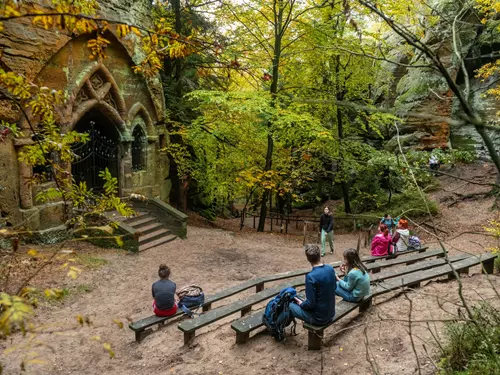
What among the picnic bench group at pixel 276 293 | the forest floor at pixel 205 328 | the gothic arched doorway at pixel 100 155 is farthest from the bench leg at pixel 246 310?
the gothic arched doorway at pixel 100 155

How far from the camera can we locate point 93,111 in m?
12.9

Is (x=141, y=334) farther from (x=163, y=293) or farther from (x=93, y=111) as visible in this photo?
(x=93, y=111)

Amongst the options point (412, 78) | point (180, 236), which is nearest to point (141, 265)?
point (180, 236)

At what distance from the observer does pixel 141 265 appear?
10.0 metres

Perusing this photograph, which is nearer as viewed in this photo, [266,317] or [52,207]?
[266,317]

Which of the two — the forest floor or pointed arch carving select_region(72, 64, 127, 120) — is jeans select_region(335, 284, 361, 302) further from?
pointed arch carving select_region(72, 64, 127, 120)

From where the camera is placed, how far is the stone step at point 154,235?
37.8 feet

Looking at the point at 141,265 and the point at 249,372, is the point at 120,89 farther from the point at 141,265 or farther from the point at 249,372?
the point at 249,372

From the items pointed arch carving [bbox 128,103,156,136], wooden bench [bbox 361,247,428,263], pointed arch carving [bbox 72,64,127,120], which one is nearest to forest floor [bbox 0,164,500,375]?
wooden bench [bbox 361,247,428,263]

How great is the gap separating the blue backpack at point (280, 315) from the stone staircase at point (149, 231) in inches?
282

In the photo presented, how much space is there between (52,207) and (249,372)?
8875mm

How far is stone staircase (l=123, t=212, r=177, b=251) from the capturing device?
38.1 ft

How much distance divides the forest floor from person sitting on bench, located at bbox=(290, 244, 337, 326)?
0.33 m

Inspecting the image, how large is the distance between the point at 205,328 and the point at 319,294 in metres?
2.70
